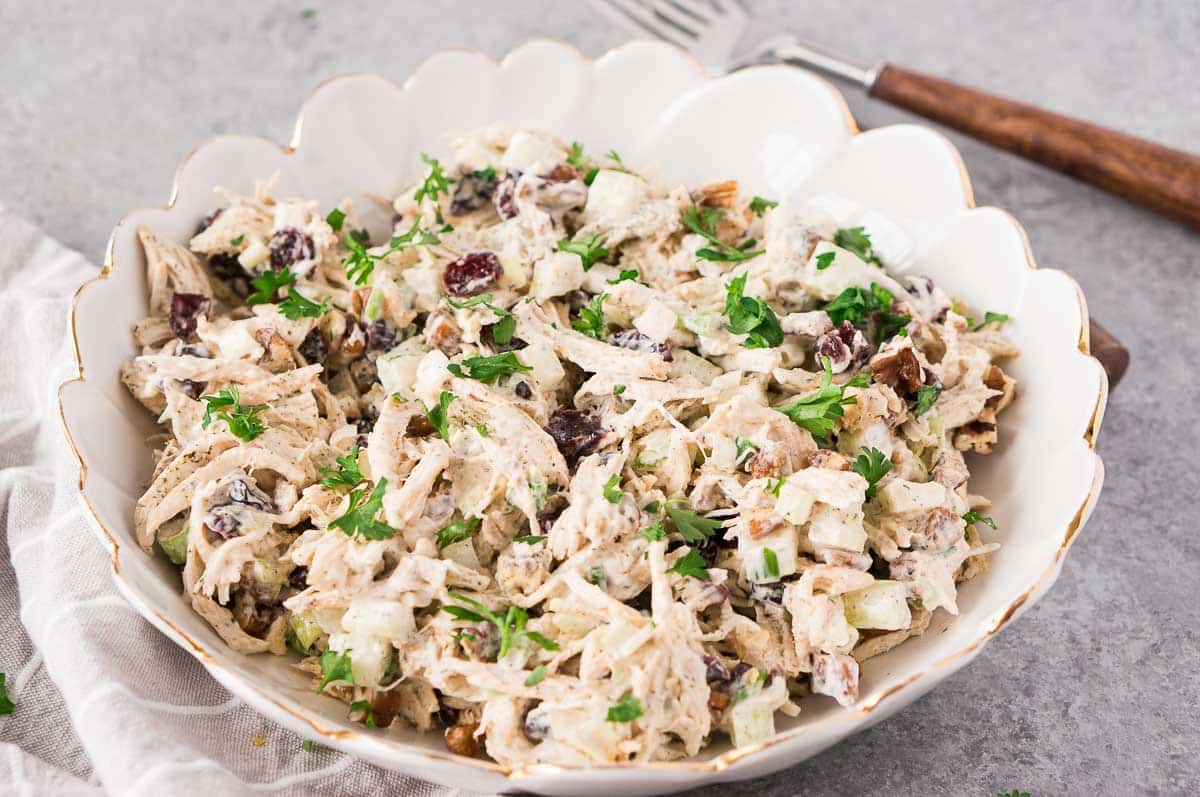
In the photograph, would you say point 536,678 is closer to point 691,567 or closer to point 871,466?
point 691,567

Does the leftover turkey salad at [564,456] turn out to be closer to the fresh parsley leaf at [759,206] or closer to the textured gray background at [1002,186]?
the fresh parsley leaf at [759,206]

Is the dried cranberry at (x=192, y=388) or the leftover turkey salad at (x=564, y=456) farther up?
the dried cranberry at (x=192, y=388)

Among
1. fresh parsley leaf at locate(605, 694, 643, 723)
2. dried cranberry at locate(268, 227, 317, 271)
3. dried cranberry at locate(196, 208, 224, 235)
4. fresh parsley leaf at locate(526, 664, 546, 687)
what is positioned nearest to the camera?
fresh parsley leaf at locate(605, 694, 643, 723)

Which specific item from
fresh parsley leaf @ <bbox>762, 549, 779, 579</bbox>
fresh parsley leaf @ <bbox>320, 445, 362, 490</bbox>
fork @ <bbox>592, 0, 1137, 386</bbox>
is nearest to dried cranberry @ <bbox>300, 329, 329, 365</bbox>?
fresh parsley leaf @ <bbox>320, 445, 362, 490</bbox>

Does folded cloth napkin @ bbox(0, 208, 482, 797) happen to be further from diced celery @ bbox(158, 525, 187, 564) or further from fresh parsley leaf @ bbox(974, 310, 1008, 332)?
fresh parsley leaf @ bbox(974, 310, 1008, 332)

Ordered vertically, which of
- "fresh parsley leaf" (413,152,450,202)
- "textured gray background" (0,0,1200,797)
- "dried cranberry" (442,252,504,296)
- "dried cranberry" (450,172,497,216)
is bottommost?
"textured gray background" (0,0,1200,797)

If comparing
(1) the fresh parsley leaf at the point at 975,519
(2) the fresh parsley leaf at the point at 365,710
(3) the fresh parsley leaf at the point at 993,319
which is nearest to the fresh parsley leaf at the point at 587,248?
(3) the fresh parsley leaf at the point at 993,319
